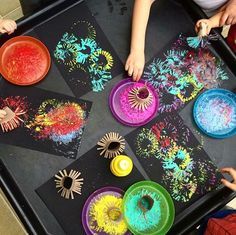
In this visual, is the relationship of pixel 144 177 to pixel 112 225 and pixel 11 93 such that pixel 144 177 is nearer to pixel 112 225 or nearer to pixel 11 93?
pixel 112 225

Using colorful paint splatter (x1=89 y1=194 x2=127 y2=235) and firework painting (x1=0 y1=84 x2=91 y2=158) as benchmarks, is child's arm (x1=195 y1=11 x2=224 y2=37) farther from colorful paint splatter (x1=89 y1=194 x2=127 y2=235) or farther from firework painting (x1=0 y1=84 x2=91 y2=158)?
colorful paint splatter (x1=89 y1=194 x2=127 y2=235)

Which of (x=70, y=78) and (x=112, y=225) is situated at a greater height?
(x=70, y=78)

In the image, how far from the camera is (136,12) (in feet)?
3.06

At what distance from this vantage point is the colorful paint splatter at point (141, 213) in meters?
0.84

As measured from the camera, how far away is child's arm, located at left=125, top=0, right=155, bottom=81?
91 centimetres

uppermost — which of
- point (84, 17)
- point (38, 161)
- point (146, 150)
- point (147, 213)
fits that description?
point (84, 17)

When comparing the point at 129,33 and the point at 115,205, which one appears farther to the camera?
the point at 129,33

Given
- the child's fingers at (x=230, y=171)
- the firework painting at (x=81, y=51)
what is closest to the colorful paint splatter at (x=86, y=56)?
the firework painting at (x=81, y=51)

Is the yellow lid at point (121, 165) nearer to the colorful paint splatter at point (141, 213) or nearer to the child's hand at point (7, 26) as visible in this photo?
the colorful paint splatter at point (141, 213)

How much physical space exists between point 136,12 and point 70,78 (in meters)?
0.25

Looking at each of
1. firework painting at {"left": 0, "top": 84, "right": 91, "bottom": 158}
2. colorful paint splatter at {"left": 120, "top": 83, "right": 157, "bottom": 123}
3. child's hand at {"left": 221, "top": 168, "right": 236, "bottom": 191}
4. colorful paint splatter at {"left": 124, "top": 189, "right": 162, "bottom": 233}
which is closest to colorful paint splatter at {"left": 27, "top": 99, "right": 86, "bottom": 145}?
firework painting at {"left": 0, "top": 84, "right": 91, "bottom": 158}

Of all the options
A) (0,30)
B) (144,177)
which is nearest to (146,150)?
(144,177)

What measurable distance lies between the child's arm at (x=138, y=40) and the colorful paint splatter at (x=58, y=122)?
0.55 ft

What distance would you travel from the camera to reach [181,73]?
37.6 inches
